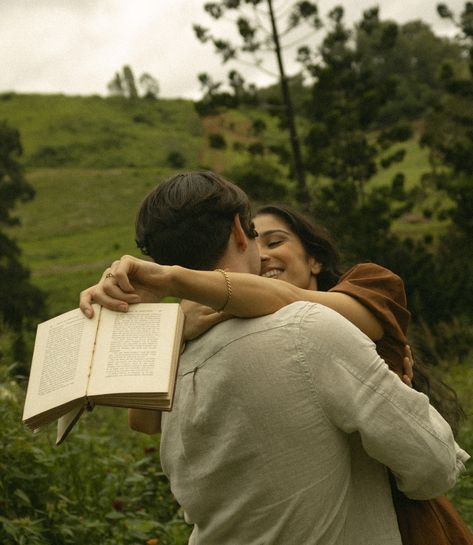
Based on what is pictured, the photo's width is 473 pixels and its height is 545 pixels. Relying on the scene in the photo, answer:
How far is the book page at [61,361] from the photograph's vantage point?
1.63 m

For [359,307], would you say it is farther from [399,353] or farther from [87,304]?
[87,304]

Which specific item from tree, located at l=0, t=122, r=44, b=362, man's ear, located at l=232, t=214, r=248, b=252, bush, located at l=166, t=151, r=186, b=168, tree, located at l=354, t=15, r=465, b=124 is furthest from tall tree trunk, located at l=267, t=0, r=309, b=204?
bush, located at l=166, t=151, r=186, b=168

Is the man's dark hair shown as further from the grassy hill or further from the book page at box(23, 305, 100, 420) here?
Answer: the grassy hill

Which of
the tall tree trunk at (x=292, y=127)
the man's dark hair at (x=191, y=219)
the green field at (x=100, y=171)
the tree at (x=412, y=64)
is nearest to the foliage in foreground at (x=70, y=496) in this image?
the green field at (x=100, y=171)

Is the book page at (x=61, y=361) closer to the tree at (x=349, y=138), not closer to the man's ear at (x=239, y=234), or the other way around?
the man's ear at (x=239, y=234)

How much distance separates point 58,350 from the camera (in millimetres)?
1728

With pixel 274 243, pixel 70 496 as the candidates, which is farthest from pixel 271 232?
pixel 70 496

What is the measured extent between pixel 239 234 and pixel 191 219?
0.13 metres

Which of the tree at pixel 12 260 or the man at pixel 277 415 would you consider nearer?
the man at pixel 277 415

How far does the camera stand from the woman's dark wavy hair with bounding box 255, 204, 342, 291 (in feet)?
8.96

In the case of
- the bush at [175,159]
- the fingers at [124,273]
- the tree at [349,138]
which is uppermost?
the fingers at [124,273]

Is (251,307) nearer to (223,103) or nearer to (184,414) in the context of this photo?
(184,414)

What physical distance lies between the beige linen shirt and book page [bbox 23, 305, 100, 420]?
0.25m

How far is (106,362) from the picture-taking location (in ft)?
5.32
